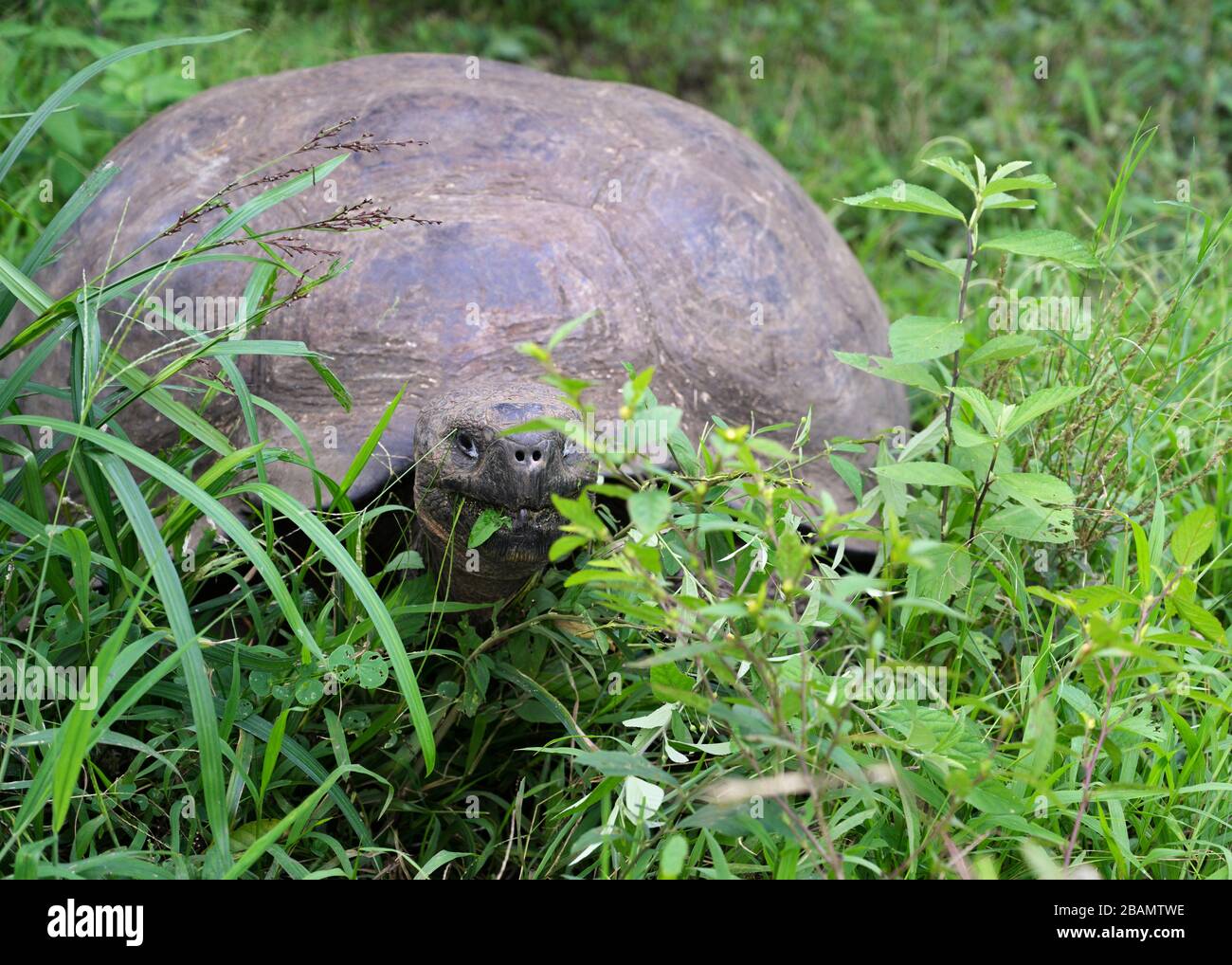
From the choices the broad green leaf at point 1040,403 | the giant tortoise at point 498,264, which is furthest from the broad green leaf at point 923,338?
the giant tortoise at point 498,264

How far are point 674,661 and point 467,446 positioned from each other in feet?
1.95

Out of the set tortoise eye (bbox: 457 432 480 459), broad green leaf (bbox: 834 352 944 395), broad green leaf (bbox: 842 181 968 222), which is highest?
broad green leaf (bbox: 842 181 968 222)

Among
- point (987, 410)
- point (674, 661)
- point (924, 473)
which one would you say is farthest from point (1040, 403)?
point (674, 661)

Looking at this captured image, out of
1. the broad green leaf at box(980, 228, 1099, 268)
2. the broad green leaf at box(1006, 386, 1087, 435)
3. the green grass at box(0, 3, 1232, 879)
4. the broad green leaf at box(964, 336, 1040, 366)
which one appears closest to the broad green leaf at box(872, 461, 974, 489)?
the green grass at box(0, 3, 1232, 879)

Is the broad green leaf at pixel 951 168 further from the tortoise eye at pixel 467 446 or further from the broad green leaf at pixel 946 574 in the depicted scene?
the tortoise eye at pixel 467 446

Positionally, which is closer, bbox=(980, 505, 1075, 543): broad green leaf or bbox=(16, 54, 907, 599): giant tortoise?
bbox=(980, 505, 1075, 543): broad green leaf

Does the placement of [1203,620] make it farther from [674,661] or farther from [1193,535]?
[674,661]

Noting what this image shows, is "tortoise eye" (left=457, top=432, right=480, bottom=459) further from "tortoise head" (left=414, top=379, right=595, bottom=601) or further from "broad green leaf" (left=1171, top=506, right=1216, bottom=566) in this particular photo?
"broad green leaf" (left=1171, top=506, right=1216, bottom=566)

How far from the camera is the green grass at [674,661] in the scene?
1.70 metres

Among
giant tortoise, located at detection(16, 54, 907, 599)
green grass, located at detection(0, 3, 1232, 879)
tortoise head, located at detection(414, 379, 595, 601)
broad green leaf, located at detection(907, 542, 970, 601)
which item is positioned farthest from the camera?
giant tortoise, located at detection(16, 54, 907, 599)

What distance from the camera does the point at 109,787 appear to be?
1.94m

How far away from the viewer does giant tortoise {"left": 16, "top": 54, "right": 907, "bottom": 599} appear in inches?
99.2
